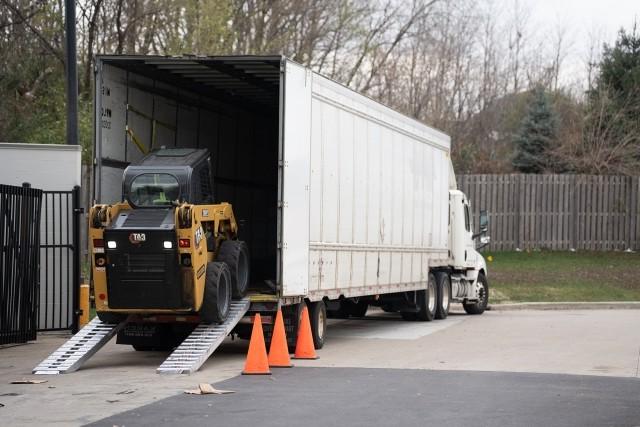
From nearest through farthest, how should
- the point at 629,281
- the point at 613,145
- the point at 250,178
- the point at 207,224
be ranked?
the point at 207,224, the point at 250,178, the point at 629,281, the point at 613,145

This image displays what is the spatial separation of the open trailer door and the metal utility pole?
16.0 ft

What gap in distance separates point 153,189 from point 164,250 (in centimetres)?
130

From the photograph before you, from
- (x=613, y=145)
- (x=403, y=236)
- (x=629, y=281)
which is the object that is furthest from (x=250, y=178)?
(x=613, y=145)

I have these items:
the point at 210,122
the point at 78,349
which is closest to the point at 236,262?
the point at 78,349

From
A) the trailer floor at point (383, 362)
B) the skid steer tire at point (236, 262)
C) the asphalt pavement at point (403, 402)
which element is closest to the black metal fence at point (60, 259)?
the trailer floor at point (383, 362)

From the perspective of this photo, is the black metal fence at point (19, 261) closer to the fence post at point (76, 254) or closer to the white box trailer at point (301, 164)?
the fence post at point (76, 254)

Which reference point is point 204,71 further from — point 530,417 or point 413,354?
point 530,417

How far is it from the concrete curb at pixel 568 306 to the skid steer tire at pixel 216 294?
1248 cm

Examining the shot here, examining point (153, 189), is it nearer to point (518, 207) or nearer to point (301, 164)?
point (301, 164)

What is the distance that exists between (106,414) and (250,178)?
10.6 meters

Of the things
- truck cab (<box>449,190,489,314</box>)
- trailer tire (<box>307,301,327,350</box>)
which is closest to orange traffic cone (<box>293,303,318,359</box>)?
trailer tire (<box>307,301,327,350</box>)

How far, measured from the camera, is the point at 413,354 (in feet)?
54.5

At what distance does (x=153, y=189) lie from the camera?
15484mm

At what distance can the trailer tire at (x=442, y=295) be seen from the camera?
24062 millimetres
